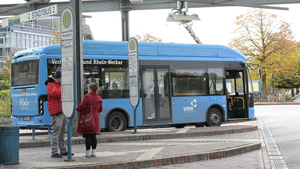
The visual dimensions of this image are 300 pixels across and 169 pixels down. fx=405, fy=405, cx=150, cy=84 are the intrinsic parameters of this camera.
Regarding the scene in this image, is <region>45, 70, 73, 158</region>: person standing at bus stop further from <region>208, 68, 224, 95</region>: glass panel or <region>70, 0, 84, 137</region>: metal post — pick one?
<region>208, 68, 224, 95</region>: glass panel

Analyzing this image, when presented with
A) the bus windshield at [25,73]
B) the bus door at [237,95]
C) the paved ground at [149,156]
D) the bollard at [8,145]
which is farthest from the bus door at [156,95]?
the bollard at [8,145]

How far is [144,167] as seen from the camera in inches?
299

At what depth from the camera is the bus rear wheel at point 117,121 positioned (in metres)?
14.1

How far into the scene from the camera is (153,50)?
15.5m

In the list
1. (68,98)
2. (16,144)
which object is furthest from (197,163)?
(16,144)

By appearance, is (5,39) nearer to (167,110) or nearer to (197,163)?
(167,110)

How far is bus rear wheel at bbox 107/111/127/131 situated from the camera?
1412cm

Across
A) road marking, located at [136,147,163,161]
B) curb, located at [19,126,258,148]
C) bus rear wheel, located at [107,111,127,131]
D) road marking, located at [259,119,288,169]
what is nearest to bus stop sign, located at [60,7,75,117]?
road marking, located at [136,147,163,161]

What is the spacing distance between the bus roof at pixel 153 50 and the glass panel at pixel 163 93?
0.75 m

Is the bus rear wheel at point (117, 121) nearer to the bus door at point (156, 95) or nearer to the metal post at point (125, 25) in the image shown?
the bus door at point (156, 95)

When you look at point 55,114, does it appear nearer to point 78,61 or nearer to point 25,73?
point 78,61

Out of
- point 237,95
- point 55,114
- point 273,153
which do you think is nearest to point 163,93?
point 237,95

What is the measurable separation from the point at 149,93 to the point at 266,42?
3750 centimetres

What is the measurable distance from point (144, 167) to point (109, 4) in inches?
386
